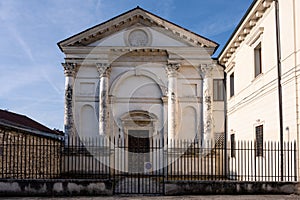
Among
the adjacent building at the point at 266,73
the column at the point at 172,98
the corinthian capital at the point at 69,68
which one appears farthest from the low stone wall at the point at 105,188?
the corinthian capital at the point at 69,68

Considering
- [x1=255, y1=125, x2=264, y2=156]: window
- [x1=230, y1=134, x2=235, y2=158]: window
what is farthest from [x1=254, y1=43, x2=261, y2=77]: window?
[x1=230, y1=134, x2=235, y2=158]: window

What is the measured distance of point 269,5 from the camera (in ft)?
43.2

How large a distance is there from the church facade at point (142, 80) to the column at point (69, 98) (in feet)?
0.17

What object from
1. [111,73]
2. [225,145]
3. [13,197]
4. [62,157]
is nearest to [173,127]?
[225,145]

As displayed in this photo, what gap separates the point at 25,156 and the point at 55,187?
2.88 m

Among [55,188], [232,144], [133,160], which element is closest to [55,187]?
[55,188]

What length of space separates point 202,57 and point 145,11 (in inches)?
158

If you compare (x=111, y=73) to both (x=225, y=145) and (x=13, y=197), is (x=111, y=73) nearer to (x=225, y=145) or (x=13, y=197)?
(x=225, y=145)

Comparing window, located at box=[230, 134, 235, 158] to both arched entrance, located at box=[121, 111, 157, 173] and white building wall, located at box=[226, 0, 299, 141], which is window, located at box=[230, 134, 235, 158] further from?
arched entrance, located at box=[121, 111, 157, 173]

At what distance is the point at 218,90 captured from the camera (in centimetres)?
2170

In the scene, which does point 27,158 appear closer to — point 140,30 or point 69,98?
point 69,98

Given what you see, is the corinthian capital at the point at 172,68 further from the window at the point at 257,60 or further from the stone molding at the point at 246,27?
the window at the point at 257,60

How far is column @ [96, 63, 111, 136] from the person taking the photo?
21.2 metres

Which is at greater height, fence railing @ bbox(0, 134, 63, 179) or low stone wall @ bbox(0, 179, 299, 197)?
fence railing @ bbox(0, 134, 63, 179)
